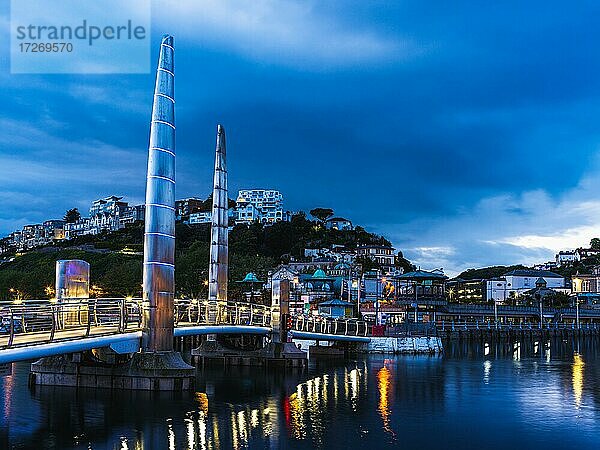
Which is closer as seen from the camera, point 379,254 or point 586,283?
point 586,283

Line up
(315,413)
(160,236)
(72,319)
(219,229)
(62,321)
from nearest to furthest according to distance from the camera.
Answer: (62,321)
(315,413)
(72,319)
(160,236)
(219,229)

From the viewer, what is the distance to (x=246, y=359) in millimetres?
51219

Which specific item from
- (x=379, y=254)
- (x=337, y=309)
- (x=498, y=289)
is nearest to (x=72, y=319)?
(x=337, y=309)

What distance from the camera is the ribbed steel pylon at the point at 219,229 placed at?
5438cm

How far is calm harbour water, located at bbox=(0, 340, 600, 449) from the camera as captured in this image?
26469mm

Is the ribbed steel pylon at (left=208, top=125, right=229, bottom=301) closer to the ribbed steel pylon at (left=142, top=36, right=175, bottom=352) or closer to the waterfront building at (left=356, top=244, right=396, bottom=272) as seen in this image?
the ribbed steel pylon at (left=142, top=36, right=175, bottom=352)

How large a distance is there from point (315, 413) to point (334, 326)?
36.8m

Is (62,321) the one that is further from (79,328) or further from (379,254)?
(379,254)

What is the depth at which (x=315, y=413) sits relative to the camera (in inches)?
1282

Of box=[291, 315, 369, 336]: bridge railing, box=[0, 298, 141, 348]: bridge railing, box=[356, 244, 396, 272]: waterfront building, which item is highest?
box=[356, 244, 396, 272]: waterfront building

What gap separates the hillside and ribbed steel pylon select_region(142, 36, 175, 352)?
7007 centimetres

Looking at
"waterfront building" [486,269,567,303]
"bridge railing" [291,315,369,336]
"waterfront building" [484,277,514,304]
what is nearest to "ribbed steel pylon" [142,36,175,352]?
"bridge railing" [291,315,369,336]

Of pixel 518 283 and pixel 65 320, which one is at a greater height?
pixel 518 283

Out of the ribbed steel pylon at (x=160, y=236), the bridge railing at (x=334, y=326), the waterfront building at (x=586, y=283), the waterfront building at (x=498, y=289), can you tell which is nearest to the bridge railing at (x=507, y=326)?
the bridge railing at (x=334, y=326)
